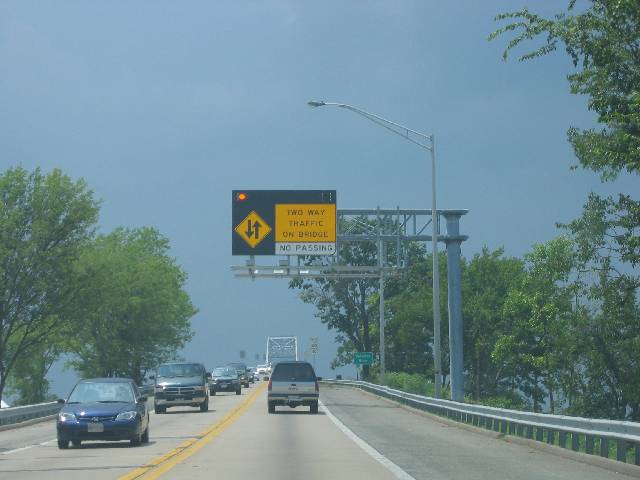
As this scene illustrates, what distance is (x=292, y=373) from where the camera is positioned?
135ft

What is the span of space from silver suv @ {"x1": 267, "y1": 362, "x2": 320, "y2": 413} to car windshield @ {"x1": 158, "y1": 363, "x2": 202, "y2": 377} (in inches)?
134

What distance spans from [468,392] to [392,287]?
16.9 metres

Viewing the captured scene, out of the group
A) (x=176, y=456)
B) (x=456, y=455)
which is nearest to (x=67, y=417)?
(x=176, y=456)

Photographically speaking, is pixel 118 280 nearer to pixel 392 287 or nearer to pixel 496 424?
pixel 392 287

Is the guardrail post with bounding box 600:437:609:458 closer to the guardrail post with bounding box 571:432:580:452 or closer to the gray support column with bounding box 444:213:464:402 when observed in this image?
the guardrail post with bounding box 571:432:580:452

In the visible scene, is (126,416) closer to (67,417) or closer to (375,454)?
(67,417)

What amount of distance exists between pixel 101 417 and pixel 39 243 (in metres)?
43.5

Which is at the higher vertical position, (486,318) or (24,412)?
(486,318)

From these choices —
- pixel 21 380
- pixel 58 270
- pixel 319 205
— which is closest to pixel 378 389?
pixel 319 205

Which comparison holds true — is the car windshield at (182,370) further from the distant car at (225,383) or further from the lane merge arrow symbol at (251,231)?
the distant car at (225,383)

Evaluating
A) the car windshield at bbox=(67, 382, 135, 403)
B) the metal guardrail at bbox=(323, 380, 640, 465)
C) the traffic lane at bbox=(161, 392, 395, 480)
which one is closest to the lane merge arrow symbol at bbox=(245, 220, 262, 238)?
the metal guardrail at bbox=(323, 380, 640, 465)

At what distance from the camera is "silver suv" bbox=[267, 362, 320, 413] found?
4116cm

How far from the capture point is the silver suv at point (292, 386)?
41156 mm

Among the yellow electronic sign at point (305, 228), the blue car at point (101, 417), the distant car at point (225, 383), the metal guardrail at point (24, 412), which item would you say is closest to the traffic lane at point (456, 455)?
the blue car at point (101, 417)
